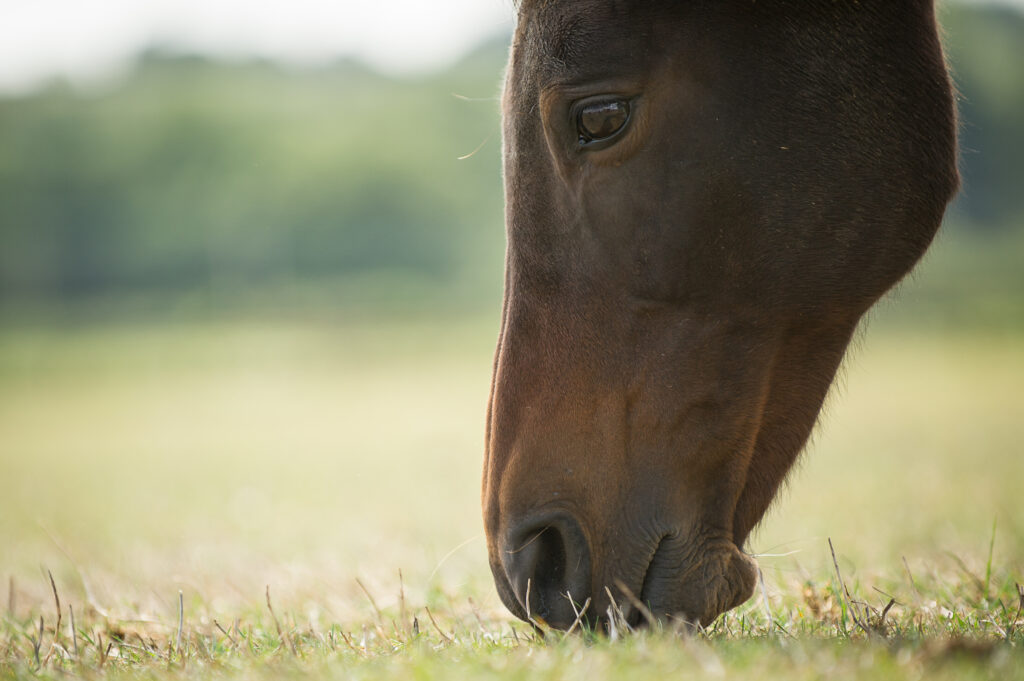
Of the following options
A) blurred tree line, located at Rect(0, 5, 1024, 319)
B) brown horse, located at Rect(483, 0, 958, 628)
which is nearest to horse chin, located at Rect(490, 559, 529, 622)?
brown horse, located at Rect(483, 0, 958, 628)

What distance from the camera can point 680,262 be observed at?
2152 mm

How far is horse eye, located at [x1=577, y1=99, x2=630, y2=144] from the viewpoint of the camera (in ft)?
7.20

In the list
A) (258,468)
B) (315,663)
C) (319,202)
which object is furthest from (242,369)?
(319,202)

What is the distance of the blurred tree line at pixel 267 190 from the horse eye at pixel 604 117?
35.7 metres

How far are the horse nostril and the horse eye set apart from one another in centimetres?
93

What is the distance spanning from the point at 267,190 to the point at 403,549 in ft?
165

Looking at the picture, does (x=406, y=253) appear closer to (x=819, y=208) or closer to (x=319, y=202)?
(x=319, y=202)

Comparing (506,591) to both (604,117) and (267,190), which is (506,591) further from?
(267,190)

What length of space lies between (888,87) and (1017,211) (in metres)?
52.4

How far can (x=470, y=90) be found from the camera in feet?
211

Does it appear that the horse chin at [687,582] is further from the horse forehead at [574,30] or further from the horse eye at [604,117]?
the horse forehead at [574,30]

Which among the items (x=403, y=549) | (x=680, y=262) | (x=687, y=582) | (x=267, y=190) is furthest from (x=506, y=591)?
(x=267, y=190)

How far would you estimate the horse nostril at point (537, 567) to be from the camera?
2076 millimetres

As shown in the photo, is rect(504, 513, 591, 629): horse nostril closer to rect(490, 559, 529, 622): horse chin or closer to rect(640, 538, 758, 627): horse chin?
rect(490, 559, 529, 622): horse chin
